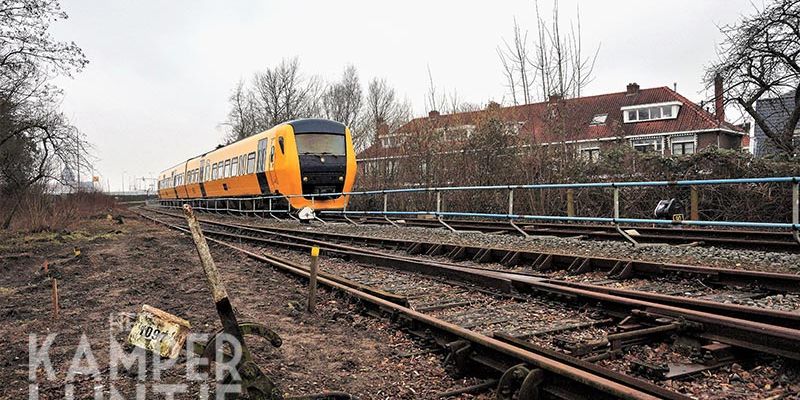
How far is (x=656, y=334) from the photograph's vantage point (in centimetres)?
373

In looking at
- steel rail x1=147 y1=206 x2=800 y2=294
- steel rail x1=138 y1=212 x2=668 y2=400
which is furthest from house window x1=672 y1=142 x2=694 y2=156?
steel rail x1=138 y1=212 x2=668 y2=400

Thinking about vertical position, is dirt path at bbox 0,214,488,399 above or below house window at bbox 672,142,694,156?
below

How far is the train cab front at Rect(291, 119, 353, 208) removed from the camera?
18297 mm

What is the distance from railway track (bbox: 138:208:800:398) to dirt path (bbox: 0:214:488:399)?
309 millimetres

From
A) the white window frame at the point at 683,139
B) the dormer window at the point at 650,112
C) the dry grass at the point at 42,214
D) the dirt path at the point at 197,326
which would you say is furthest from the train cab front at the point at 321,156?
the dormer window at the point at 650,112

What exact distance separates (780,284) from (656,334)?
2237mm

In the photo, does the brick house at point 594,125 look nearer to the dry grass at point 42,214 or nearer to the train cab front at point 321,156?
the train cab front at point 321,156

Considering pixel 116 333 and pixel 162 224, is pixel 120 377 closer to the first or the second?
pixel 116 333

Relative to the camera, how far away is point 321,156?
61.3ft

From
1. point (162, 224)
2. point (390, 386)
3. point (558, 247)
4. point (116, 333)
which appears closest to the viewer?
point (390, 386)

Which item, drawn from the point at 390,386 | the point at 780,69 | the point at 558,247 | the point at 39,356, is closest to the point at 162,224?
the point at 558,247

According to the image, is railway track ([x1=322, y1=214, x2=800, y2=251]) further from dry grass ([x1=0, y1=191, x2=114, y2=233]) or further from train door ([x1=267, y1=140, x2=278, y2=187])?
dry grass ([x1=0, y1=191, x2=114, y2=233])

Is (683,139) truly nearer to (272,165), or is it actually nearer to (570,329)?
(272,165)

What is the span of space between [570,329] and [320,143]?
15275 millimetres
